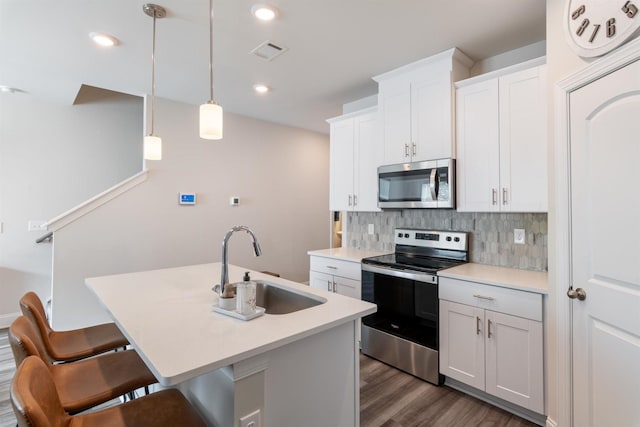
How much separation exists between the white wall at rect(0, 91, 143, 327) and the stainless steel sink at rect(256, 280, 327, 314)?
3.28m

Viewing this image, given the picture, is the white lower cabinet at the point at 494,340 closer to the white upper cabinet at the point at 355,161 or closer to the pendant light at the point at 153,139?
the white upper cabinet at the point at 355,161

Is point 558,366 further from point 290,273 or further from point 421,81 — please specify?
point 290,273

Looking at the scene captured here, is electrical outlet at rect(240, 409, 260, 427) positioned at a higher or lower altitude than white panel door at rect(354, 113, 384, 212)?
lower

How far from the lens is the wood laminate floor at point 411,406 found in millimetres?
2037

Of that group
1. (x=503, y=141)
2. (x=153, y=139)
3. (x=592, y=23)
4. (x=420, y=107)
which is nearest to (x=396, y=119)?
(x=420, y=107)

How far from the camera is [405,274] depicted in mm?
2559

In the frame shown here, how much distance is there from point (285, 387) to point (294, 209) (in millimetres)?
3772

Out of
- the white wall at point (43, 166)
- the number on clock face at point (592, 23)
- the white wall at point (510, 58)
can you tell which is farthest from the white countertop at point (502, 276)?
the white wall at point (43, 166)

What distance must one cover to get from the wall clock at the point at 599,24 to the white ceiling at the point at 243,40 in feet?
1.43

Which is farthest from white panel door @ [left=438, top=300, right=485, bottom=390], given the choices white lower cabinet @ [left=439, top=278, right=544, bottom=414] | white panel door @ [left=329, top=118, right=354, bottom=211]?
white panel door @ [left=329, top=118, right=354, bottom=211]

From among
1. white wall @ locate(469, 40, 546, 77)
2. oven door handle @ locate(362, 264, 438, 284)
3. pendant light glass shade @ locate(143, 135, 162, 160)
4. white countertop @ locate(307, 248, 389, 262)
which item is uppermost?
white wall @ locate(469, 40, 546, 77)

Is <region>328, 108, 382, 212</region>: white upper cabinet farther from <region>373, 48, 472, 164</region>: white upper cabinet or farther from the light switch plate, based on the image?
the light switch plate

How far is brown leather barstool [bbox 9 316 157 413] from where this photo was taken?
4.24ft

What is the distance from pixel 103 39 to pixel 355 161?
2.37m
